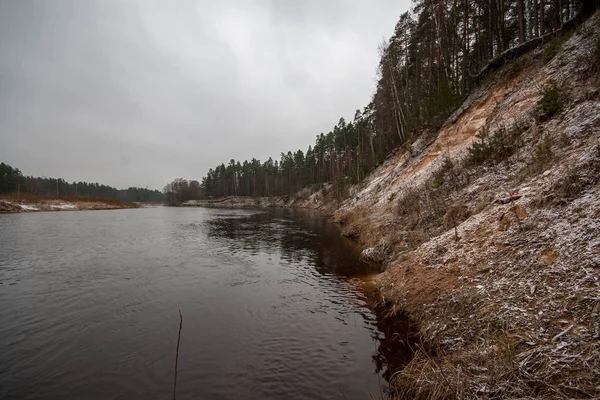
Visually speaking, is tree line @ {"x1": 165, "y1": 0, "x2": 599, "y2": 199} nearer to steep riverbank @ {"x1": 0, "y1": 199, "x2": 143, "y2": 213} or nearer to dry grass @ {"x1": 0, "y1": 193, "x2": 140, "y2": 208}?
steep riverbank @ {"x1": 0, "y1": 199, "x2": 143, "y2": 213}

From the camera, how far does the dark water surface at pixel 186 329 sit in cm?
493

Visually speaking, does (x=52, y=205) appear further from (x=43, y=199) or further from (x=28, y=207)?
(x=28, y=207)

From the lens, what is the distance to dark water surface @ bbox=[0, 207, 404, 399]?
493 centimetres

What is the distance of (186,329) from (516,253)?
812 centimetres

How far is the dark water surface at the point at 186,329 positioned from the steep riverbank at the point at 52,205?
5178 centimetres

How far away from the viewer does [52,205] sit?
56500 millimetres

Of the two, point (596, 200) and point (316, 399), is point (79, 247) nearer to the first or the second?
point (316, 399)

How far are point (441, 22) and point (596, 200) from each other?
2441 centimetres

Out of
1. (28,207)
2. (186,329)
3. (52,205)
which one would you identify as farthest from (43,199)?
(186,329)

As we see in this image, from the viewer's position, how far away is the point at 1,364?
5441mm

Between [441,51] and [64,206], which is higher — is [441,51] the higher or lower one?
the higher one

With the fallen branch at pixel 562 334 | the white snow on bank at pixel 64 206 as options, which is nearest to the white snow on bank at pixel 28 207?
the white snow on bank at pixel 64 206

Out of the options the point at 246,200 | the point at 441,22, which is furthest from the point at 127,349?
the point at 246,200

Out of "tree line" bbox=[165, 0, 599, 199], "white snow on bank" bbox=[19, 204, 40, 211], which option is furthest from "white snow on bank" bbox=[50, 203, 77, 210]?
"tree line" bbox=[165, 0, 599, 199]
